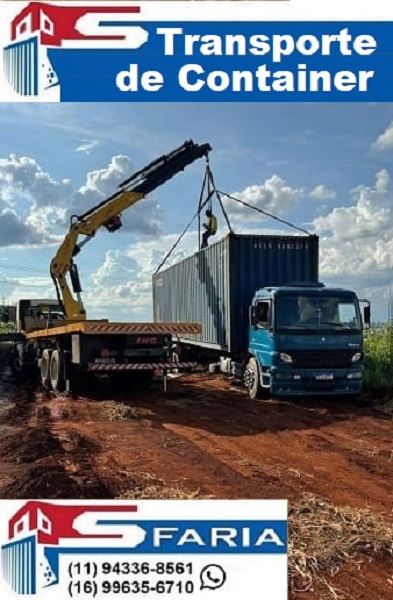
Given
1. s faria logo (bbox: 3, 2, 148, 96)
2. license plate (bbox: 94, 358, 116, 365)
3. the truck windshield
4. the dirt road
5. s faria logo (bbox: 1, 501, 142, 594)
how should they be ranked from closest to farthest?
s faria logo (bbox: 1, 501, 142, 594), s faria logo (bbox: 3, 2, 148, 96), the dirt road, the truck windshield, license plate (bbox: 94, 358, 116, 365)

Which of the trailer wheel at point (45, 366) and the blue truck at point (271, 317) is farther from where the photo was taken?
the trailer wheel at point (45, 366)

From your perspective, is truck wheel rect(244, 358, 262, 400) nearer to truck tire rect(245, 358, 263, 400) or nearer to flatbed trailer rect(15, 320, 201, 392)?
truck tire rect(245, 358, 263, 400)

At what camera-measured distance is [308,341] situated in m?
10.6

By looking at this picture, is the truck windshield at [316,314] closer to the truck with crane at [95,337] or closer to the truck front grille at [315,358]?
the truck front grille at [315,358]

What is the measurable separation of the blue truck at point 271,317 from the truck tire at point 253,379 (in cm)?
2

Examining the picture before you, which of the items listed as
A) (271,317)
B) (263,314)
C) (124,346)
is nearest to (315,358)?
(271,317)

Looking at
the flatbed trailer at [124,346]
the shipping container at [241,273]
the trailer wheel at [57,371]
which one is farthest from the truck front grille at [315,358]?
the trailer wheel at [57,371]

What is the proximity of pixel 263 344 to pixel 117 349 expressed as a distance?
273cm

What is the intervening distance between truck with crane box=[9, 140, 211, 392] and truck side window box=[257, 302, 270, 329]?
1178 millimetres

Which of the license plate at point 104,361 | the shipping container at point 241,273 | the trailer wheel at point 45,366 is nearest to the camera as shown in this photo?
the license plate at point 104,361

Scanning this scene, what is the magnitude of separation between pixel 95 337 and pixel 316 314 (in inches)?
161

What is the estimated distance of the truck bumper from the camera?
413 inches

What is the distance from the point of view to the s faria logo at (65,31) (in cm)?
311

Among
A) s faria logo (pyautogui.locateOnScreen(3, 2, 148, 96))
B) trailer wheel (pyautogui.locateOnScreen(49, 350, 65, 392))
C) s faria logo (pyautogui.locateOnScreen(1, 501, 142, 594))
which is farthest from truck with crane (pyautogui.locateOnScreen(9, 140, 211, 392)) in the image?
s faria logo (pyautogui.locateOnScreen(1, 501, 142, 594))
